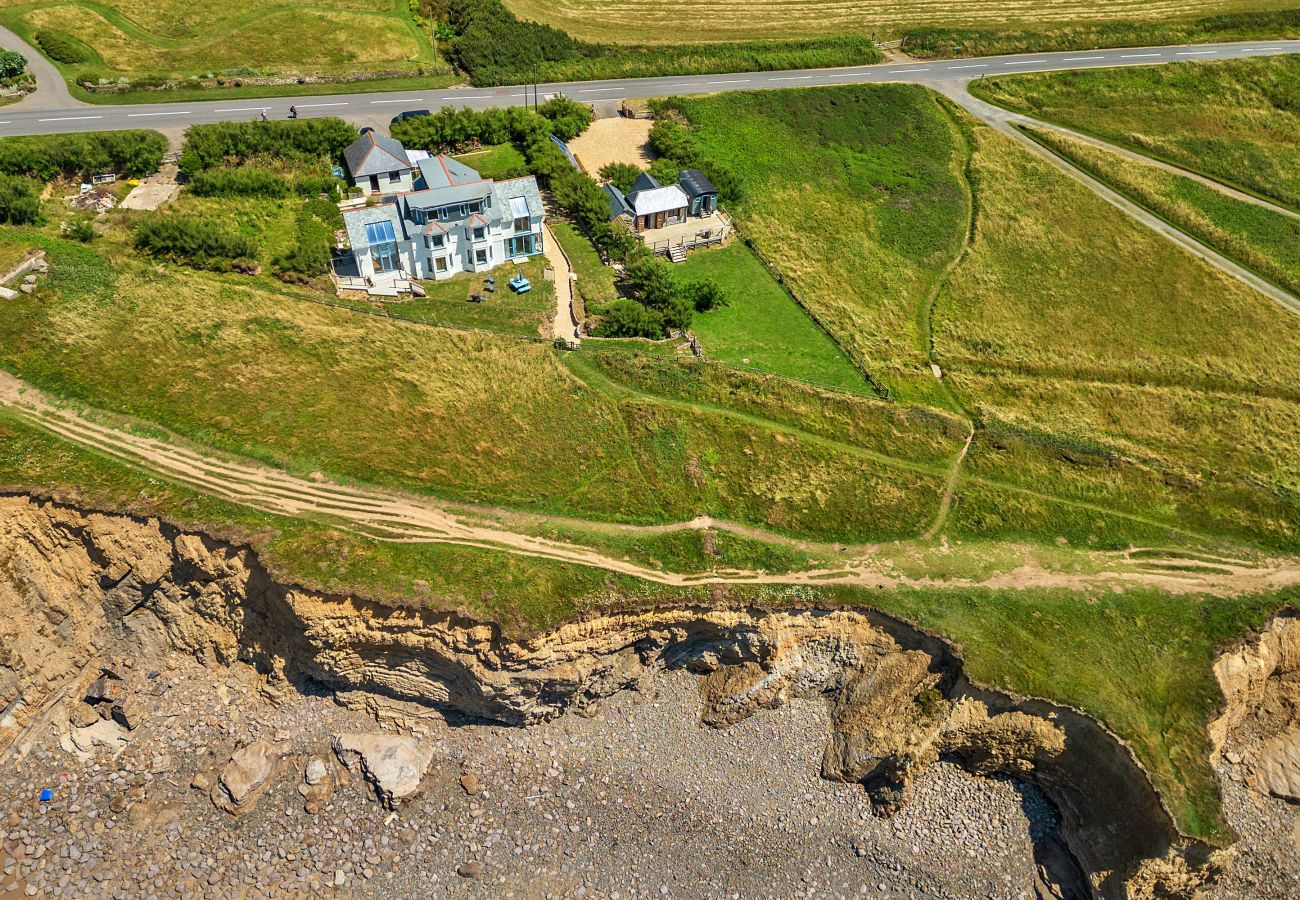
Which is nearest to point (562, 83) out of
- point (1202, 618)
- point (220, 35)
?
point (220, 35)

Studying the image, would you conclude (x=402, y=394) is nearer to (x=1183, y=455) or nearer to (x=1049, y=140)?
(x=1183, y=455)

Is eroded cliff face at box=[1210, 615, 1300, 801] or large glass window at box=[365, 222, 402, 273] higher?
large glass window at box=[365, 222, 402, 273]

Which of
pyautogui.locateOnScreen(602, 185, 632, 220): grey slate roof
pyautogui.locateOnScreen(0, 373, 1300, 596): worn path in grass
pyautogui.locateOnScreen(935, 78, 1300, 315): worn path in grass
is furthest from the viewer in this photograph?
pyautogui.locateOnScreen(935, 78, 1300, 315): worn path in grass

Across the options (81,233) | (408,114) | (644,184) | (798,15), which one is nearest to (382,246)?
(81,233)

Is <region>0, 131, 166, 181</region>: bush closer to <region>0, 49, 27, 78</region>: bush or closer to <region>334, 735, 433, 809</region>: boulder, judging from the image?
<region>0, 49, 27, 78</region>: bush

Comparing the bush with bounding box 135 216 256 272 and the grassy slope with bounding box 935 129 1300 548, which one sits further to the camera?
the bush with bounding box 135 216 256 272

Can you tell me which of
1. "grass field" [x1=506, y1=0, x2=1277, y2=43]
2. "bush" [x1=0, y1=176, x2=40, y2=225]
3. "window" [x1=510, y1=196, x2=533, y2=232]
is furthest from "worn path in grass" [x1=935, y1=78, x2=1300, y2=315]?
"bush" [x1=0, y1=176, x2=40, y2=225]

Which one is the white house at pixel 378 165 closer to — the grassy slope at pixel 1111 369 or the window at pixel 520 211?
the window at pixel 520 211

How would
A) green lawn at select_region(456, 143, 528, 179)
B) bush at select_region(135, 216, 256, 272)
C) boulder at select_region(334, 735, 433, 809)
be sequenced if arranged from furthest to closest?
green lawn at select_region(456, 143, 528, 179)
bush at select_region(135, 216, 256, 272)
boulder at select_region(334, 735, 433, 809)
